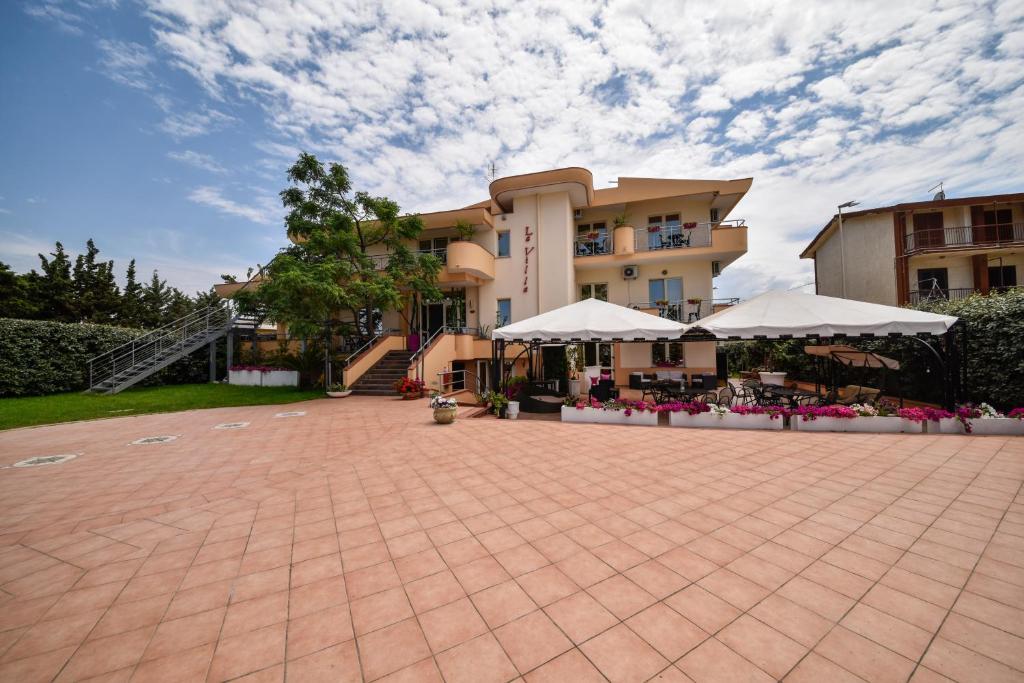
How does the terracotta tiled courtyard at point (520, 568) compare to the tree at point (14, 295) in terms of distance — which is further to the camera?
the tree at point (14, 295)

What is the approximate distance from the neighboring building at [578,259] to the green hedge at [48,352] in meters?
10.9

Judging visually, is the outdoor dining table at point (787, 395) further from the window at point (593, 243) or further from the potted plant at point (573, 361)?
the window at point (593, 243)

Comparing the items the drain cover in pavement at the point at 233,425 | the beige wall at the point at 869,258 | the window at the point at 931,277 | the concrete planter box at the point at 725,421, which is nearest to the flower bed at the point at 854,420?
the concrete planter box at the point at 725,421

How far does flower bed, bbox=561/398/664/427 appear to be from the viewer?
29.3ft

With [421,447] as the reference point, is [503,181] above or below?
above

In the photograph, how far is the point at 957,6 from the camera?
24.2ft

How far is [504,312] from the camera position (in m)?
18.1

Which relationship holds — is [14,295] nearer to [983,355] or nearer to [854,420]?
[854,420]

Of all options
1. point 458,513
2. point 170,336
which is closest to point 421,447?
point 458,513

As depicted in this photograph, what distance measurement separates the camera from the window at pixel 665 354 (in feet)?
54.3

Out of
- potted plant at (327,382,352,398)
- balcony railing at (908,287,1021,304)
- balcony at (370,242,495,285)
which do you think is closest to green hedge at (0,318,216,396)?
potted plant at (327,382,352,398)

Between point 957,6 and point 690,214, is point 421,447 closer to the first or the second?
point 957,6

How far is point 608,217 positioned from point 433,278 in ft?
32.7

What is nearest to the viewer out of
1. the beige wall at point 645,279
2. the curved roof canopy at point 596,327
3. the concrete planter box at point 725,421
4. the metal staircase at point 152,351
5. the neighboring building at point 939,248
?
the concrete planter box at point 725,421
